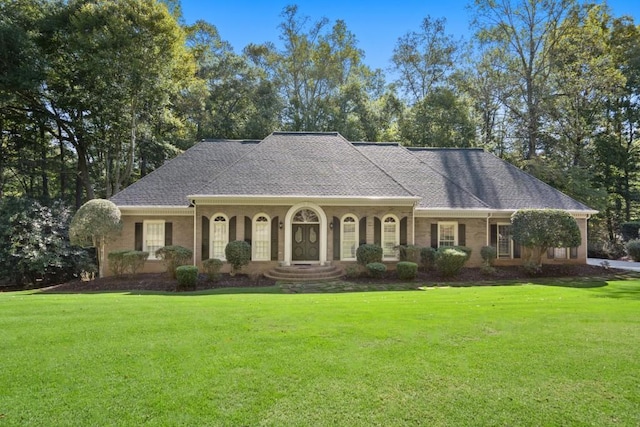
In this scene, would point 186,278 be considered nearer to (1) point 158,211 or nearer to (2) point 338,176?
(1) point 158,211

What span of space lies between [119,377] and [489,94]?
34.3 m

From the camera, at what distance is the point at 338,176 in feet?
57.1

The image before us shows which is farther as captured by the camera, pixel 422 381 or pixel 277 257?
pixel 277 257

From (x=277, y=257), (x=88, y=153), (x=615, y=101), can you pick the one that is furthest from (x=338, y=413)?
(x=615, y=101)

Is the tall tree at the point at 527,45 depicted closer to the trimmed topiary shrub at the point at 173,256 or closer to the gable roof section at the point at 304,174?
the gable roof section at the point at 304,174

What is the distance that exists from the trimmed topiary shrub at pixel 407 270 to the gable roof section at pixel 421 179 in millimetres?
3565

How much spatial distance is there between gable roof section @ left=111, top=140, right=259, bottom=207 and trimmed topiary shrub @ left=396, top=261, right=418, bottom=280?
393 inches

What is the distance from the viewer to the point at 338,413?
3.83 meters

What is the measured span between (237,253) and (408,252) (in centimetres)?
734

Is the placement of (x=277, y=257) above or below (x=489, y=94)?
below

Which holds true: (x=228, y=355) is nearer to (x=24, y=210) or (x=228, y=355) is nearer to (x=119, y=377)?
(x=119, y=377)

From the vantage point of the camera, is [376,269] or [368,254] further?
[368,254]

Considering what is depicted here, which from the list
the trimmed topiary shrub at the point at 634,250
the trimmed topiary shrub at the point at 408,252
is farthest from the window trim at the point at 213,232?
the trimmed topiary shrub at the point at 634,250

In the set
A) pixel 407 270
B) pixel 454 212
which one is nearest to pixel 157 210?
pixel 407 270
